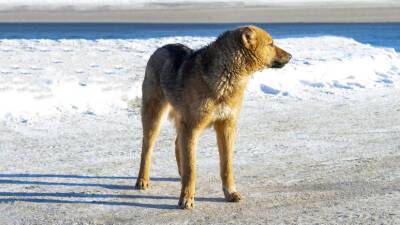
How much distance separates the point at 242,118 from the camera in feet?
40.1

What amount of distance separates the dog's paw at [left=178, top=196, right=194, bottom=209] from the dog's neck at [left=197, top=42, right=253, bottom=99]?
1.08 metres

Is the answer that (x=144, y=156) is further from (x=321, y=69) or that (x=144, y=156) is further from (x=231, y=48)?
(x=321, y=69)

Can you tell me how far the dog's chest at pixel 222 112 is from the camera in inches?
294

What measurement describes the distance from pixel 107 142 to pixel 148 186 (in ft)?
7.44

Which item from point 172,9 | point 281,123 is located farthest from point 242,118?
A: point 172,9

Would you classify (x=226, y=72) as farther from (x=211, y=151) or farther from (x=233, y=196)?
(x=211, y=151)

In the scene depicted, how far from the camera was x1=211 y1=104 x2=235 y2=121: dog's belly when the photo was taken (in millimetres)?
7469

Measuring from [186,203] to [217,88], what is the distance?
47.3 inches

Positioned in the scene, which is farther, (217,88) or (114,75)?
(114,75)

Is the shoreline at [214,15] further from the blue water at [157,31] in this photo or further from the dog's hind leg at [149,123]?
the dog's hind leg at [149,123]

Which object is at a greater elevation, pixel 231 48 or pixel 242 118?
pixel 231 48

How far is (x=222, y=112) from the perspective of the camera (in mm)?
7512

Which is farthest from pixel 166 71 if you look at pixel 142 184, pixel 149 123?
pixel 142 184

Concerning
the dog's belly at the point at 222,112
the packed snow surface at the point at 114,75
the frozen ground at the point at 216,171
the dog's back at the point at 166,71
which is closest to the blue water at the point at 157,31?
the packed snow surface at the point at 114,75
